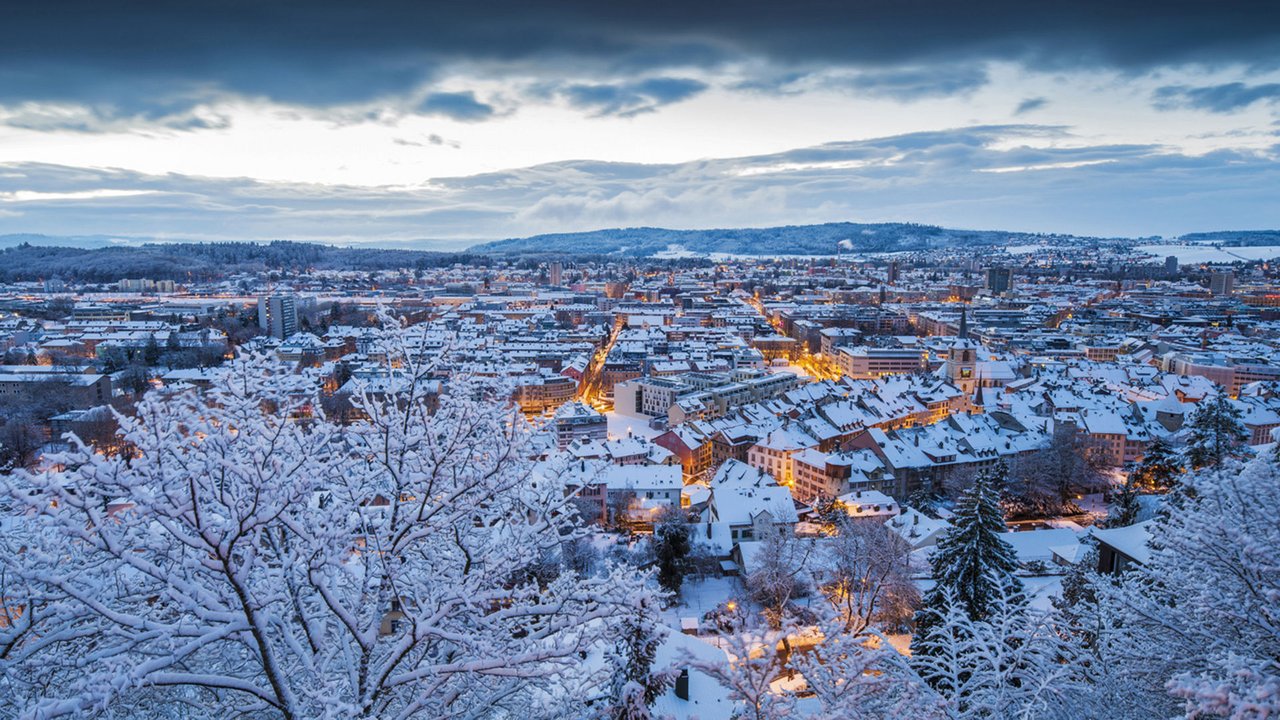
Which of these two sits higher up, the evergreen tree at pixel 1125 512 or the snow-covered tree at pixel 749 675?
the snow-covered tree at pixel 749 675

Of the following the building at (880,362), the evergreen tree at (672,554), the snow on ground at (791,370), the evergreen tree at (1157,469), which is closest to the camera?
the evergreen tree at (672,554)

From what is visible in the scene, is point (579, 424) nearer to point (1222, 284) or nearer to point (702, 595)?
point (702, 595)

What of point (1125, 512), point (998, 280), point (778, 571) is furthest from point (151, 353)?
point (998, 280)

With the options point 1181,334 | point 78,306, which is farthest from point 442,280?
point 1181,334

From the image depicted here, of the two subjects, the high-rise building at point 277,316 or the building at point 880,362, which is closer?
the building at point 880,362

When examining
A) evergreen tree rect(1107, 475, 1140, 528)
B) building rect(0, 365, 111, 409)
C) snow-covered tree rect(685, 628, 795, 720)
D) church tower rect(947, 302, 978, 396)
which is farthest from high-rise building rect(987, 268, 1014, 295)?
snow-covered tree rect(685, 628, 795, 720)

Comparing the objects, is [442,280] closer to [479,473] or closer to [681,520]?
[681,520]

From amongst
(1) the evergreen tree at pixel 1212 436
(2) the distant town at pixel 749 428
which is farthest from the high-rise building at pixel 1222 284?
(1) the evergreen tree at pixel 1212 436

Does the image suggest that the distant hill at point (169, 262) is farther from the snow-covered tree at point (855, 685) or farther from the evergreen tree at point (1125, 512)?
the snow-covered tree at point (855, 685)
